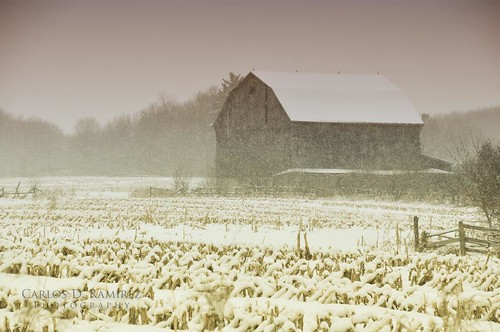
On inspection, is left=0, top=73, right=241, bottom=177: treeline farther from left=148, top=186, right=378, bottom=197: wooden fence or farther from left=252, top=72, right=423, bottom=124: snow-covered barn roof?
left=148, top=186, right=378, bottom=197: wooden fence

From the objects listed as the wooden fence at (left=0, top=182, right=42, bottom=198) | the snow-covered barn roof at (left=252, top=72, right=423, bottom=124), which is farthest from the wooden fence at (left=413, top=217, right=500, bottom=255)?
the wooden fence at (left=0, top=182, right=42, bottom=198)

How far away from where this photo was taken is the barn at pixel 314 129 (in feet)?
114

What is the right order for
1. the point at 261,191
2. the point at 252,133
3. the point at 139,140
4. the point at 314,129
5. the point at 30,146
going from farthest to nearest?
the point at 30,146, the point at 139,140, the point at 252,133, the point at 314,129, the point at 261,191

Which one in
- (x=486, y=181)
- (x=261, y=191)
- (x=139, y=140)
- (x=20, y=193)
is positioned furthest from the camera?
(x=139, y=140)

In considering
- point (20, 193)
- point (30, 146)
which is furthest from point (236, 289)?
point (30, 146)

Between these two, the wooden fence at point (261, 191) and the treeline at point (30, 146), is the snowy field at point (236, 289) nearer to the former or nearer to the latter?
the wooden fence at point (261, 191)

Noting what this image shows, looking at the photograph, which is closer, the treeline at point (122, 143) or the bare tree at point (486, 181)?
the bare tree at point (486, 181)

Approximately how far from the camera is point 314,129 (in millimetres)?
35188

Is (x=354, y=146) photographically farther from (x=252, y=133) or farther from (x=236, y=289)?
(x=236, y=289)

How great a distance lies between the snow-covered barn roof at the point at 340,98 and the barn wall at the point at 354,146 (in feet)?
1.96

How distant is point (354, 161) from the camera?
115 feet

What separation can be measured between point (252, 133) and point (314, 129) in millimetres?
4229

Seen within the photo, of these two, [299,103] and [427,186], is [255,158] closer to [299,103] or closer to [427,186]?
[299,103]

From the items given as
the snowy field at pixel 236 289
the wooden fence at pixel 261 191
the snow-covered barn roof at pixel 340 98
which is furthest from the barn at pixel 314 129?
the snowy field at pixel 236 289
